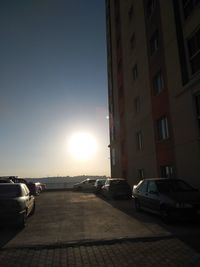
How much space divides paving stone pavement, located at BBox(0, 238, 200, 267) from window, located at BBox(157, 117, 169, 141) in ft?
31.7

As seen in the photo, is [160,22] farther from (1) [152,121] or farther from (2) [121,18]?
(2) [121,18]

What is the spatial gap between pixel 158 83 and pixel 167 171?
5.96 metres

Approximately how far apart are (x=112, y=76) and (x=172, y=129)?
17.3m

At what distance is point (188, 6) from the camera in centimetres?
1317

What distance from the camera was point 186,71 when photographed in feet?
43.1

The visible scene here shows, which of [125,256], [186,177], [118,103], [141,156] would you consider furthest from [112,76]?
[125,256]

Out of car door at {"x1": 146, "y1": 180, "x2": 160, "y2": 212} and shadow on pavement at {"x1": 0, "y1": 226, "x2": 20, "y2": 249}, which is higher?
car door at {"x1": 146, "y1": 180, "x2": 160, "y2": 212}

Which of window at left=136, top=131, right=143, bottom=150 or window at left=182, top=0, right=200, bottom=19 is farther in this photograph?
window at left=136, top=131, right=143, bottom=150

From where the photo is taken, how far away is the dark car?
8.48 meters

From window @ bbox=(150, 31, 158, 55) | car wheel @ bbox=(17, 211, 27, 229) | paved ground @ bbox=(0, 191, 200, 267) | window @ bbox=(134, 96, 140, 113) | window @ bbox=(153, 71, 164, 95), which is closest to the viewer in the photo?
paved ground @ bbox=(0, 191, 200, 267)

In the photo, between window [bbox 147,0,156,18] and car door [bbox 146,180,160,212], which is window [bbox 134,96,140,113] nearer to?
window [bbox 147,0,156,18]

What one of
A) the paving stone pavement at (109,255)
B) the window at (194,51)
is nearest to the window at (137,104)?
the window at (194,51)

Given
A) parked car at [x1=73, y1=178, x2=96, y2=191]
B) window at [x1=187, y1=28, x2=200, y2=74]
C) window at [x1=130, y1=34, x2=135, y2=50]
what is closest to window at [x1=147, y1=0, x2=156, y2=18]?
window at [x1=130, y1=34, x2=135, y2=50]

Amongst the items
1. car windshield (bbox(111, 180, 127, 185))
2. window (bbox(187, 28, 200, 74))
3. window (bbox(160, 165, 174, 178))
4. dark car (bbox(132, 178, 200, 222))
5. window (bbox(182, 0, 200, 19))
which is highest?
window (bbox(182, 0, 200, 19))
